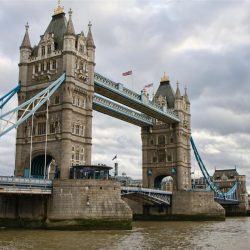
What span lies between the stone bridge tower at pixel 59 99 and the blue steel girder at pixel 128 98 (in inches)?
151

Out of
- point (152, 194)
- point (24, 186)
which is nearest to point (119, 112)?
point (152, 194)

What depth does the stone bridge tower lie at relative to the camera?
4881cm

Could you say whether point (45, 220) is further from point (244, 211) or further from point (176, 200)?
point (244, 211)

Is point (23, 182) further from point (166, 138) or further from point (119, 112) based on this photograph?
point (166, 138)

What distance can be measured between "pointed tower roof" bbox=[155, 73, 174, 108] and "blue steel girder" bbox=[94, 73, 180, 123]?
4.22 meters

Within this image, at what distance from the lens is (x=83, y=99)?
51969mm

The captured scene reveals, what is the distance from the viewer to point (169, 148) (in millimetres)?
78000

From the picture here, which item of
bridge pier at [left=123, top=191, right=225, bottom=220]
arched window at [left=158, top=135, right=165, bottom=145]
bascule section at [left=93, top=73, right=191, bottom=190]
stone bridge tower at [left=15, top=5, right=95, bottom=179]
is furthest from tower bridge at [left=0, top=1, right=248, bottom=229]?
arched window at [left=158, top=135, right=165, bottom=145]

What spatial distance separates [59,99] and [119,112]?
53.5ft

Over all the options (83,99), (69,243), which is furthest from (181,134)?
(69,243)

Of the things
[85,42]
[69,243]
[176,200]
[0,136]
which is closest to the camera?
[69,243]

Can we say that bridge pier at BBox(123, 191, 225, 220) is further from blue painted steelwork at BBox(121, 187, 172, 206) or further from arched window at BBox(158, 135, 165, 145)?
arched window at BBox(158, 135, 165, 145)

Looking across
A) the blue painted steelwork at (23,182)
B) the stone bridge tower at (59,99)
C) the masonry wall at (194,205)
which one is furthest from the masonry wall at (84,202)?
the masonry wall at (194,205)

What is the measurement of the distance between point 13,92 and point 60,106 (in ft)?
23.2
